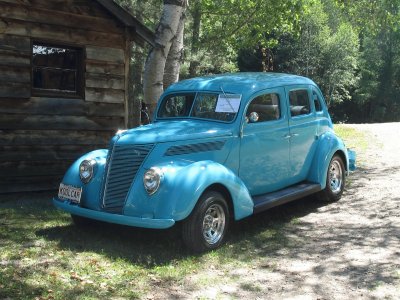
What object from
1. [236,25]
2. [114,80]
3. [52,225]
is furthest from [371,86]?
[52,225]

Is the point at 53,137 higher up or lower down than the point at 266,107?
lower down

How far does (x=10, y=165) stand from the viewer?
8.88m

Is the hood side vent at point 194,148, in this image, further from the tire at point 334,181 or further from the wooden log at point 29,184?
the wooden log at point 29,184

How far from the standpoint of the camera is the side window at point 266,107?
6.95 metres

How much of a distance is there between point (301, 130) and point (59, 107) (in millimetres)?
4573

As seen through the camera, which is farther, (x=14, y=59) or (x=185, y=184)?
(x=14, y=59)

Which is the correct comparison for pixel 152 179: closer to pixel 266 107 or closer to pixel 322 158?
pixel 266 107

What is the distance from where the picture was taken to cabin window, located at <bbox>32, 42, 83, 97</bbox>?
9.19 metres

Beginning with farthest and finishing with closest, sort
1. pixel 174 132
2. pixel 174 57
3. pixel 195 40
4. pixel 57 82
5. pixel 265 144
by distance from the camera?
pixel 195 40, pixel 57 82, pixel 174 57, pixel 265 144, pixel 174 132

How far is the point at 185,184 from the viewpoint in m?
5.45

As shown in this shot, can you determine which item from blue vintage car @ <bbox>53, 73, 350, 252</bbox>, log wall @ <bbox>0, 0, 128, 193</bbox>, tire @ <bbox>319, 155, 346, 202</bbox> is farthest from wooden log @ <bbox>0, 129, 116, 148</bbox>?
tire @ <bbox>319, 155, 346, 202</bbox>

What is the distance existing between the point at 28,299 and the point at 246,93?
391 centimetres

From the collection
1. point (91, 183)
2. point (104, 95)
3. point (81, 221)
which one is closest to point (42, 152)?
point (104, 95)

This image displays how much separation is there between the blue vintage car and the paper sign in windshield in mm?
14
